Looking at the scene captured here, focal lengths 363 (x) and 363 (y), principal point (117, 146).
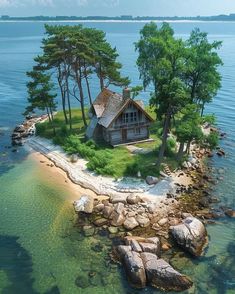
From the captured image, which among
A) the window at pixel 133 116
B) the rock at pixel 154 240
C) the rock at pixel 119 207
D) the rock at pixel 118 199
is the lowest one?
the rock at pixel 118 199

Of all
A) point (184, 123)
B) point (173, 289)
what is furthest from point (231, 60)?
point (173, 289)

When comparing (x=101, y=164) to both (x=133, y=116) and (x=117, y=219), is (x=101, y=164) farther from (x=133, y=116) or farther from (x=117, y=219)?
(x=117, y=219)

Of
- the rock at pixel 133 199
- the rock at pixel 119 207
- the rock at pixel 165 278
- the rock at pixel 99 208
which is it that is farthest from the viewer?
the rock at pixel 133 199

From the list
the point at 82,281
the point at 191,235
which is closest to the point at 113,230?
the point at 82,281

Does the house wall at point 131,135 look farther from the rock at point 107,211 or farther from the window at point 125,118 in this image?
the rock at point 107,211

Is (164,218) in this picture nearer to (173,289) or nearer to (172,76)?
(173,289)

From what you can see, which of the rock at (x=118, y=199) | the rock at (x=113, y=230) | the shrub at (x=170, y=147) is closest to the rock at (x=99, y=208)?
the rock at (x=118, y=199)
